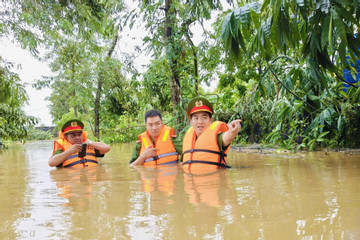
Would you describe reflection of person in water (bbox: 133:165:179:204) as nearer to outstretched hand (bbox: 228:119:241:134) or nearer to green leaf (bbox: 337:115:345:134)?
outstretched hand (bbox: 228:119:241:134)

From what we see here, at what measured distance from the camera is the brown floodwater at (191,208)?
1671mm

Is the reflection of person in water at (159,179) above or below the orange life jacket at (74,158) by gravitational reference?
below

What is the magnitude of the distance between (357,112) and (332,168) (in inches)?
94.9

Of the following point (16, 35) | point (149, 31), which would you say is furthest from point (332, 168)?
point (16, 35)

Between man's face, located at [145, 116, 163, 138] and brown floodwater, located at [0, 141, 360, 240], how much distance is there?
1450 mm

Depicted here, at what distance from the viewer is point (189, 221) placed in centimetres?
185

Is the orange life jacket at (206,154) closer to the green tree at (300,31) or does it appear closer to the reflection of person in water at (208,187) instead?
the reflection of person in water at (208,187)

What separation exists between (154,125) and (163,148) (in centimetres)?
34

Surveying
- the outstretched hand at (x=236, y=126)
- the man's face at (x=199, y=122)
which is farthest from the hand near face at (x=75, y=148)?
the outstretched hand at (x=236, y=126)

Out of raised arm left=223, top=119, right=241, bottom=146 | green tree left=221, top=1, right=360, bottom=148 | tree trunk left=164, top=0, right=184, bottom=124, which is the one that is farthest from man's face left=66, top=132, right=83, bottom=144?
tree trunk left=164, top=0, right=184, bottom=124

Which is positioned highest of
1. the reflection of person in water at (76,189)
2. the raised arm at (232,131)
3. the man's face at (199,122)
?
the man's face at (199,122)

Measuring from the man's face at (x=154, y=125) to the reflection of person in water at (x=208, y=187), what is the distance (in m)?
1.29

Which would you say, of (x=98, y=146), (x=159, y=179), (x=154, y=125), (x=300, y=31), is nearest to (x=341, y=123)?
(x=154, y=125)

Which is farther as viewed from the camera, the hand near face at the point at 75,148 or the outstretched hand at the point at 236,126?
the hand near face at the point at 75,148
